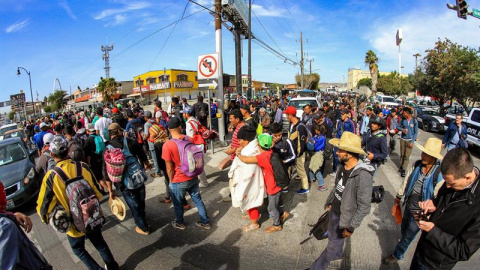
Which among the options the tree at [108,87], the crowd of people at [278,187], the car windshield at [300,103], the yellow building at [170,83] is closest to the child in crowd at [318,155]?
the crowd of people at [278,187]

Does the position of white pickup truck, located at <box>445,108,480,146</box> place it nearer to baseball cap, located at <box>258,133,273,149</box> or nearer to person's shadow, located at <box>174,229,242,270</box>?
baseball cap, located at <box>258,133,273,149</box>

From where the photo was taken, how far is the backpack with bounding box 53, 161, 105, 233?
101 inches

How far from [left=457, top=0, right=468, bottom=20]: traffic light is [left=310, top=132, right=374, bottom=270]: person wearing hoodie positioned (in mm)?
14198

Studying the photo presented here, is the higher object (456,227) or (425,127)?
(456,227)

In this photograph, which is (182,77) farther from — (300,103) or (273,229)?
(273,229)

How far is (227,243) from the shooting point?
3740 millimetres

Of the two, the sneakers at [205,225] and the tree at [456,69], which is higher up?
the tree at [456,69]

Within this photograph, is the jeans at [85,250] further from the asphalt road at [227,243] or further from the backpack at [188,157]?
the backpack at [188,157]

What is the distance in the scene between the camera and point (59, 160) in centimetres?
276

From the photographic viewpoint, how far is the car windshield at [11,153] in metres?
5.92

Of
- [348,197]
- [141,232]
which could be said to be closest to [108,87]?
[141,232]

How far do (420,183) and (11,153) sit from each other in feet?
27.4

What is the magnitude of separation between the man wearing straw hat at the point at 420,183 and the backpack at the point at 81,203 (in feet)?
11.1

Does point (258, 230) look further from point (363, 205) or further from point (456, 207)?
point (456, 207)
